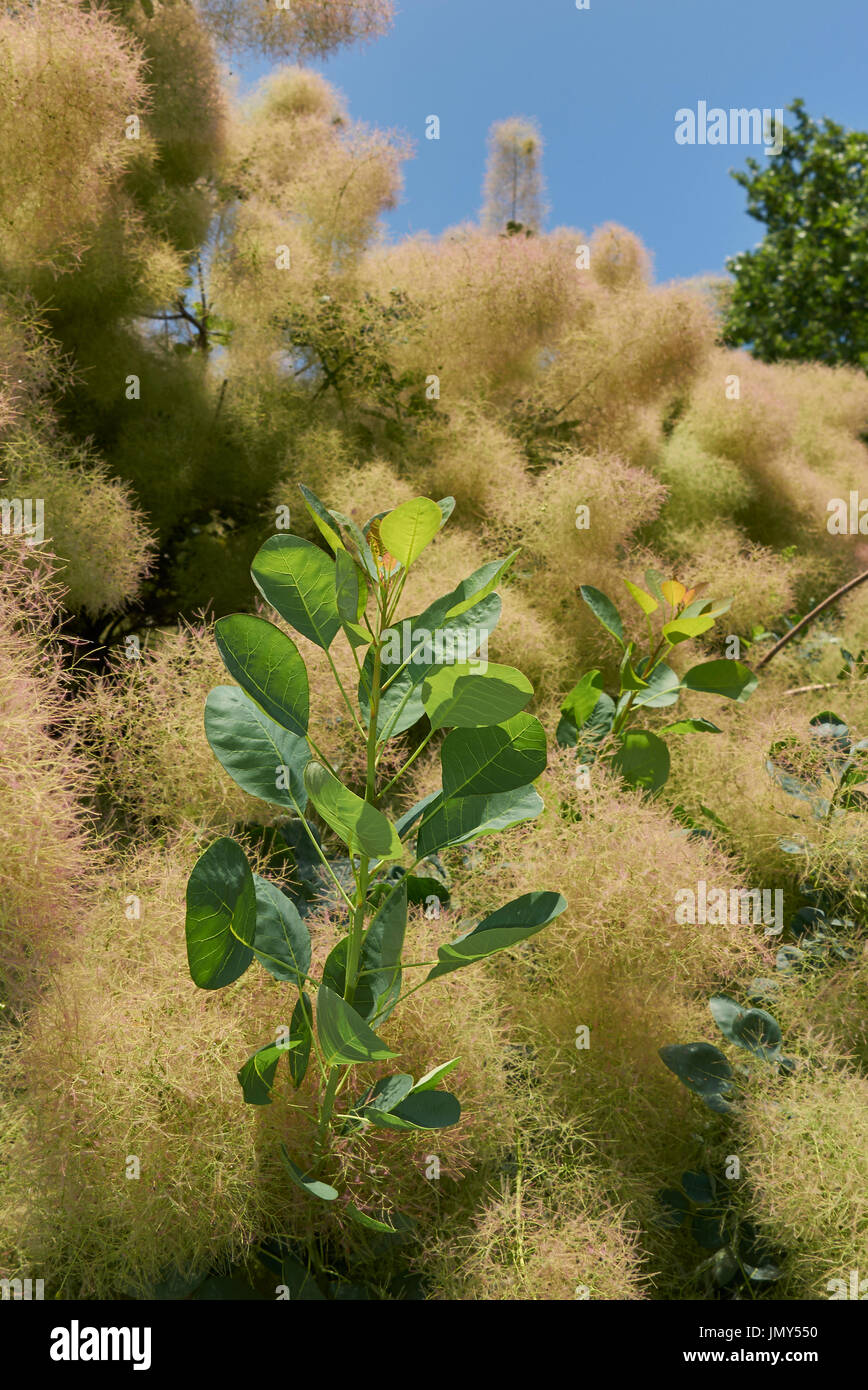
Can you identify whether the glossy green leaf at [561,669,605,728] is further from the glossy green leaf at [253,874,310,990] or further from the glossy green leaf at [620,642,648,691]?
the glossy green leaf at [253,874,310,990]

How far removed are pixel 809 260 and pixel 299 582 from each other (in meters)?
4.42

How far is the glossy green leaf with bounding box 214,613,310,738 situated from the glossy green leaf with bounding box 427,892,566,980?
187mm

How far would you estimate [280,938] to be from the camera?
659 millimetres

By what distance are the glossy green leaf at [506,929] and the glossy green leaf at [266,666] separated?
19 cm

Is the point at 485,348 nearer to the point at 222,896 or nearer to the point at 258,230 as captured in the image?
the point at 258,230

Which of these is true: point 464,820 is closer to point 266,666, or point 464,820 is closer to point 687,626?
point 266,666

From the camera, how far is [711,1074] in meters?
0.87

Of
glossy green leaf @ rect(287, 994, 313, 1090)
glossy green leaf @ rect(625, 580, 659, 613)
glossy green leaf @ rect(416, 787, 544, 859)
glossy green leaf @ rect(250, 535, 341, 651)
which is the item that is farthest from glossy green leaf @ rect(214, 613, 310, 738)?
glossy green leaf @ rect(625, 580, 659, 613)

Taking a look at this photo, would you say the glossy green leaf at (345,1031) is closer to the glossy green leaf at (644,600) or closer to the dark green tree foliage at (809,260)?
the glossy green leaf at (644,600)

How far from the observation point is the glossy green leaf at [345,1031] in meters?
0.51

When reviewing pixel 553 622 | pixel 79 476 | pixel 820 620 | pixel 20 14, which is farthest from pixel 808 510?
pixel 20 14

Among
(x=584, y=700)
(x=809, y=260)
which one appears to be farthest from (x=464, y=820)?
(x=809, y=260)

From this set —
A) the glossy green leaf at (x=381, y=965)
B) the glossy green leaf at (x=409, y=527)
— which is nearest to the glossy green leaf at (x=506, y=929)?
the glossy green leaf at (x=381, y=965)

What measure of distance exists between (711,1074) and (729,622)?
1124mm
